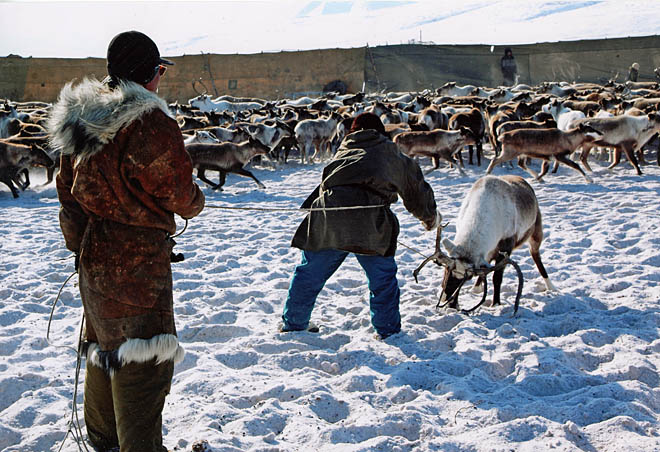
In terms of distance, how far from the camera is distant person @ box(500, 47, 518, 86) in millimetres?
37750

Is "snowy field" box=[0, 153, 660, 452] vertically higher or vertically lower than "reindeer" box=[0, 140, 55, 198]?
lower

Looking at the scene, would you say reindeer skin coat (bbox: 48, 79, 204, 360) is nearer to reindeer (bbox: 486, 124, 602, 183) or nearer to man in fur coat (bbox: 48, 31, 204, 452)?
man in fur coat (bbox: 48, 31, 204, 452)

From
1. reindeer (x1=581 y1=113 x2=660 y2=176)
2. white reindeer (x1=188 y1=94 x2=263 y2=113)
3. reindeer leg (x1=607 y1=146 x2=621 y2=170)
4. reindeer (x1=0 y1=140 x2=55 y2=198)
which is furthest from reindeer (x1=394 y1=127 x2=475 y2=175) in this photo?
white reindeer (x1=188 y1=94 x2=263 y2=113)

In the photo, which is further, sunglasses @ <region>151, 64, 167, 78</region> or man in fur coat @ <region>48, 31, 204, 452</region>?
sunglasses @ <region>151, 64, 167, 78</region>

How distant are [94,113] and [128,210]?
414mm

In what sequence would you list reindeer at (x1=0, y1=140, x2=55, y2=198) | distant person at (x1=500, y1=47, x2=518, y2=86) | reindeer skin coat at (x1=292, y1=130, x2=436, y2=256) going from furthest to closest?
Answer: distant person at (x1=500, y1=47, x2=518, y2=86)
reindeer at (x1=0, y1=140, x2=55, y2=198)
reindeer skin coat at (x1=292, y1=130, x2=436, y2=256)

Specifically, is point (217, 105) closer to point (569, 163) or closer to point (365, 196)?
point (569, 163)

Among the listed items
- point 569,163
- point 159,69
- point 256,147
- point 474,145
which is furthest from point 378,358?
point 474,145

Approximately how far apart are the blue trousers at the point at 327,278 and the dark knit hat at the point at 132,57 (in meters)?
2.06

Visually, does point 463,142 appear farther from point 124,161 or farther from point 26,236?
point 124,161

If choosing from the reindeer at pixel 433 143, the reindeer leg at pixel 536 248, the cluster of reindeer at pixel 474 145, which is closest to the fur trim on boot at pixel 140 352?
the cluster of reindeer at pixel 474 145

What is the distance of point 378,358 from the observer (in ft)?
13.6

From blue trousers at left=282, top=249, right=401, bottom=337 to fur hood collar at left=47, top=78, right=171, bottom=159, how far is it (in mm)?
2040

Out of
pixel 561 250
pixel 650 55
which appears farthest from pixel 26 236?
pixel 650 55
